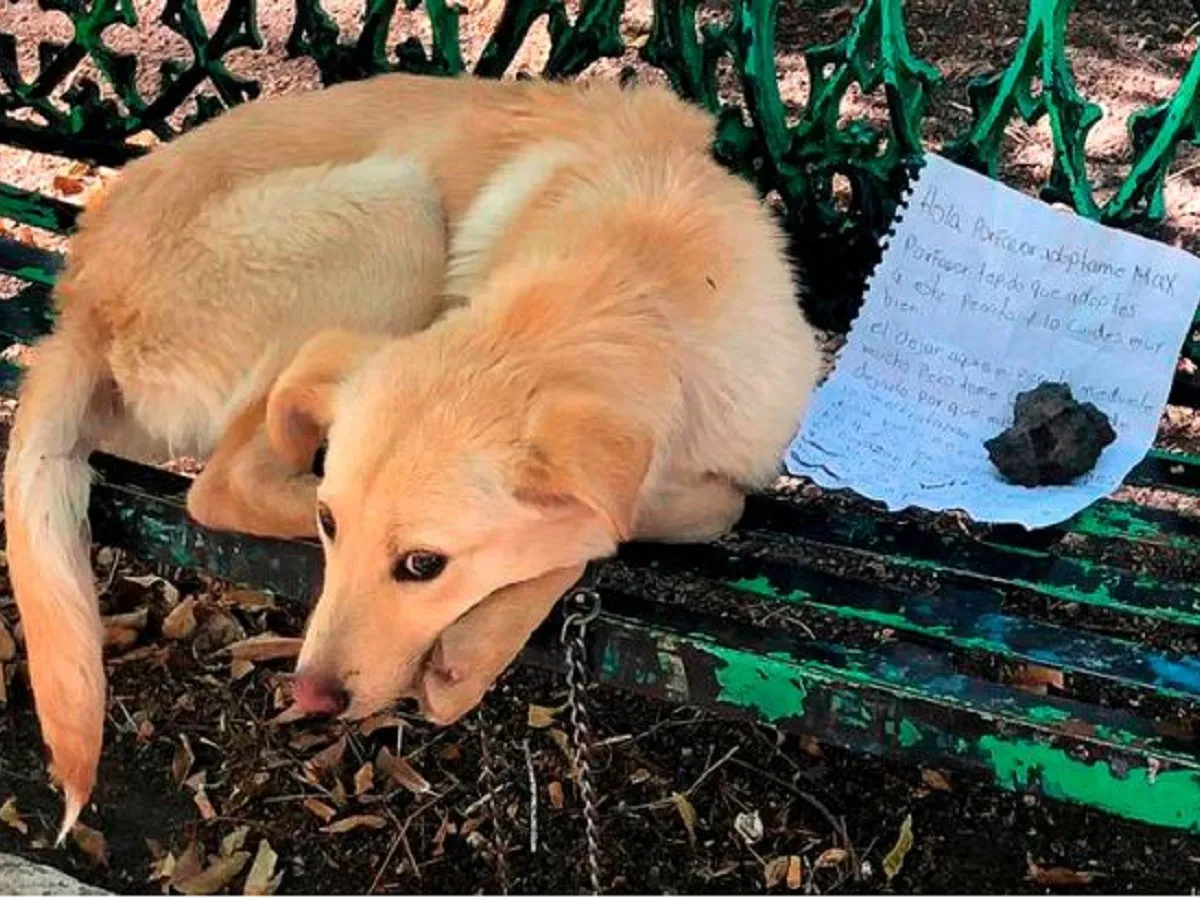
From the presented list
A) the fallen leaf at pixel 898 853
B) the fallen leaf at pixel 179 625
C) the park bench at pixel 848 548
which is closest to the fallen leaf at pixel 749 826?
the fallen leaf at pixel 898 853

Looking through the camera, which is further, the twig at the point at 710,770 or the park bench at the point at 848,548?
the twig at the point at 710,770

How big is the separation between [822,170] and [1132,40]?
201cm

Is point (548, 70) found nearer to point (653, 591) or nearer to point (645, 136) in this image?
point (645, 136)

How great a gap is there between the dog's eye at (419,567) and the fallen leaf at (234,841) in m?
0.94

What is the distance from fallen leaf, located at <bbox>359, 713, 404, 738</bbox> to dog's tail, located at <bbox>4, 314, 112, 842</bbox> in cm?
69

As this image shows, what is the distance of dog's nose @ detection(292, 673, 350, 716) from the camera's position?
230cm

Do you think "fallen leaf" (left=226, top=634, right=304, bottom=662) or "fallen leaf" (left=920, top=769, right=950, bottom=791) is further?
"fallen leaf" (left=226, top=634, right=304, bottom=662)

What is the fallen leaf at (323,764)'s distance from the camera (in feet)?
10.4

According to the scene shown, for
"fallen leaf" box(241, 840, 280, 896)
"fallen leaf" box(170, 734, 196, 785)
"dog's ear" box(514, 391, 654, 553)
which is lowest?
"fallen leaf" box(241, 840, 280, 896)

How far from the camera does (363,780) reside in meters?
3.14

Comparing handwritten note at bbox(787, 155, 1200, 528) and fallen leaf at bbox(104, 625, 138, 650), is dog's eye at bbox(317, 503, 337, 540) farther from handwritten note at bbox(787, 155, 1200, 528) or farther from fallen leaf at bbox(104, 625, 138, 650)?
fallen leaf at bbox(104, 625, 138, 650)

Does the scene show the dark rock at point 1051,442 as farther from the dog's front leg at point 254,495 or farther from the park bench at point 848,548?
the dog's front leg at point 254,495

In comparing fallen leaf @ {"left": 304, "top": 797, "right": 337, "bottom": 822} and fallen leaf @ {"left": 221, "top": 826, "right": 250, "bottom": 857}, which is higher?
fallen leaf @ {"left": 304, "top": 797, "right": 337, "bottom": 822}

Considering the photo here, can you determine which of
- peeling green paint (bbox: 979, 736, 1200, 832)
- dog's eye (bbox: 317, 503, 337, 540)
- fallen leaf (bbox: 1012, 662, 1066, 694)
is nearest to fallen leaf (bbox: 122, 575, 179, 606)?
dog's eye (bbox: 317, 503, 337, 540)
